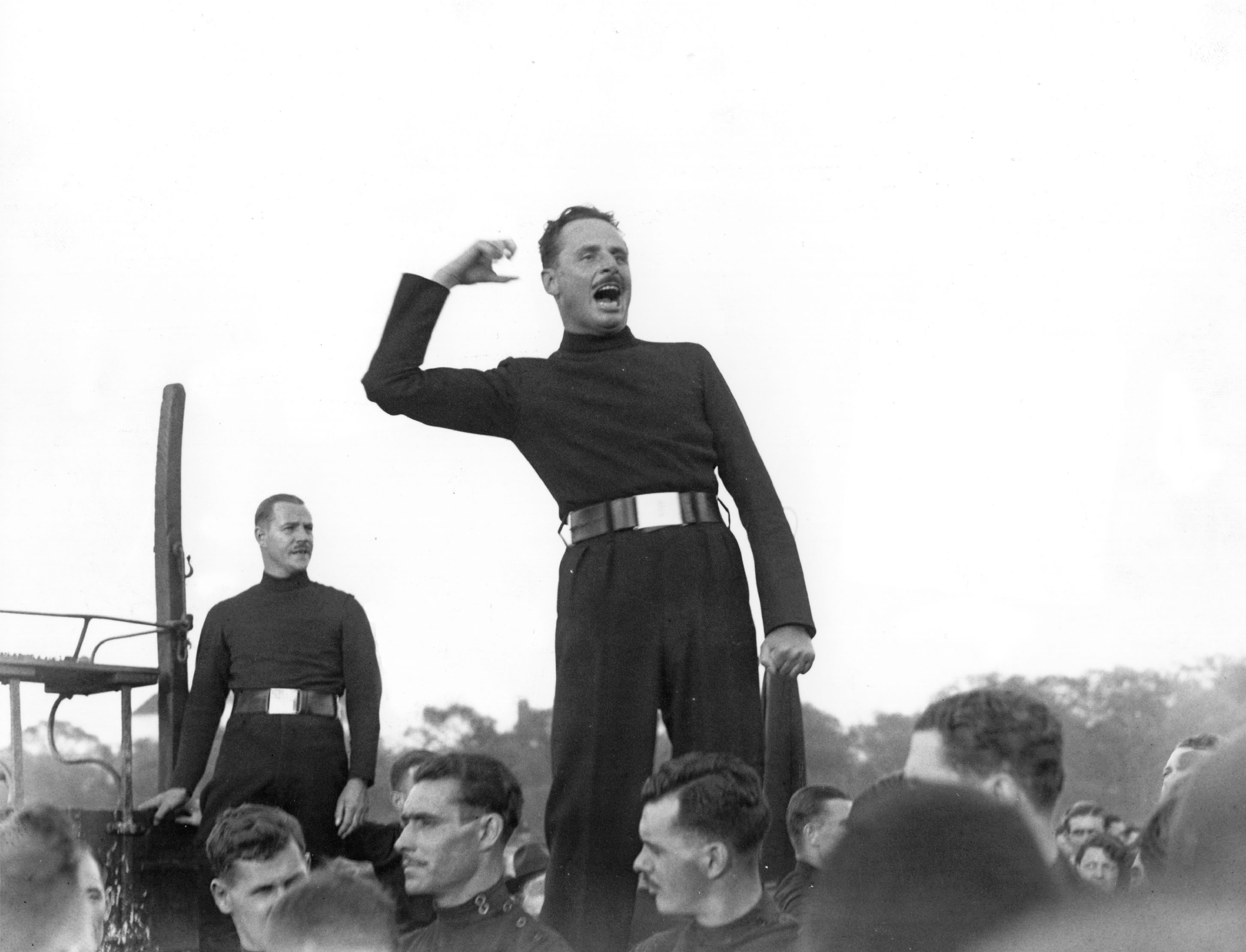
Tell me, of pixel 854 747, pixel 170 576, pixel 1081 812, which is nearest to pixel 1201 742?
pixel 1081 812

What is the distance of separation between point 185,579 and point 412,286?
4.42 ft

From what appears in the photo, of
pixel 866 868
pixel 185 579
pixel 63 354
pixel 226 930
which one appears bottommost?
pixel 226 930

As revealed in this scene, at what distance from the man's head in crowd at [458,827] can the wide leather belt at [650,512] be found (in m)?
0.58

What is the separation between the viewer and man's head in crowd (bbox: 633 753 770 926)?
376cm

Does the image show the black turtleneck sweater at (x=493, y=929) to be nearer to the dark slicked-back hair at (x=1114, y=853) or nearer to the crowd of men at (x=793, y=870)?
the crowd of men at (x=793, y=870)

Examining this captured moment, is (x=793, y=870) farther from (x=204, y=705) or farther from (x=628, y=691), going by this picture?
(x=204, y=705)

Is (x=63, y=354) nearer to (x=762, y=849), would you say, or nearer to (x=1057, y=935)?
(x=762, y=849)

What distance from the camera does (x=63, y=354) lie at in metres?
5.23

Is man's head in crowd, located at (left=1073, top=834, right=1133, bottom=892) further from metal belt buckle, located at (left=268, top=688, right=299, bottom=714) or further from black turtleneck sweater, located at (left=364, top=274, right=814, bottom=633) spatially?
metal belt buckle, located at (left=268, top=688, right=299, bottom=714)

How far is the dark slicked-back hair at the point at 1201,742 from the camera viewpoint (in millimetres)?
4523

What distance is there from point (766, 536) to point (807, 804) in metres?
0.60

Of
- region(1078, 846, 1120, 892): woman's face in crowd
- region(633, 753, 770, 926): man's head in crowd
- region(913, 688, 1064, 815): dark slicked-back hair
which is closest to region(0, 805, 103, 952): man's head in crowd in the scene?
region(633, 753, 770, 926): man's head in crowd

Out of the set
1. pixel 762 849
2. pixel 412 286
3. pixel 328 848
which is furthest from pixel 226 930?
pixel 412 286

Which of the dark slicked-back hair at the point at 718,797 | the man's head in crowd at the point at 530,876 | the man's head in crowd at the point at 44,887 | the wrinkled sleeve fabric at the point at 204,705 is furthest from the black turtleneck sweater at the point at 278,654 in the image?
the dark slicked-back hair at the point at 718,797
